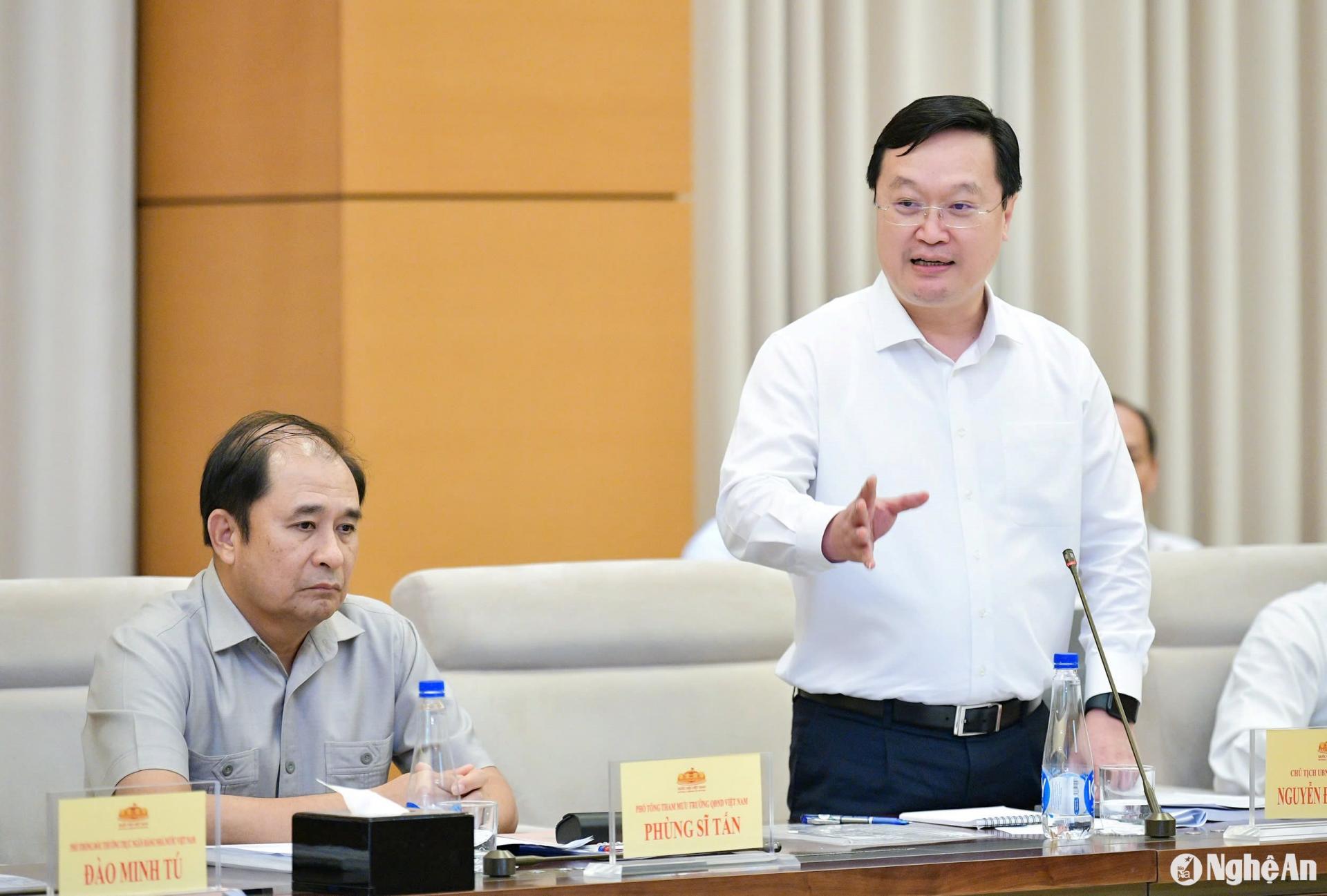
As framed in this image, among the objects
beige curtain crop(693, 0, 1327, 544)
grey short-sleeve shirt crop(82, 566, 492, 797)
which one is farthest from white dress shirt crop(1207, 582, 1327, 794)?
beige curtain crop(693, 0, 1327, 544)

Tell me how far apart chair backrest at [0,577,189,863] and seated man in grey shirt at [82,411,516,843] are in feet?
1.13

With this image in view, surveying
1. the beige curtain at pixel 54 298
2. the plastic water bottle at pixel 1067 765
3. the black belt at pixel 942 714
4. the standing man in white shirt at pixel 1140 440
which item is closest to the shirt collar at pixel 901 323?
the black belt at pixel 942 714

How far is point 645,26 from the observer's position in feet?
11.7

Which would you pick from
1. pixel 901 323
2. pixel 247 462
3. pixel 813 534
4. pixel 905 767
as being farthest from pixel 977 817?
pixel 247 462

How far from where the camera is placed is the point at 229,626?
2.06m

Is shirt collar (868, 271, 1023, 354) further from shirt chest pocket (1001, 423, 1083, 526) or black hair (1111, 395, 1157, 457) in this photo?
black hair (1111, 395, 1157, 457)

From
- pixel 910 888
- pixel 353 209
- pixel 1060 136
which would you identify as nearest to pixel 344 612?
pixel 910 888

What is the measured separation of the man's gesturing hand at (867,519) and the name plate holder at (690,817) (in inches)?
14.3

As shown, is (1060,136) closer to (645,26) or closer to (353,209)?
(645,26)

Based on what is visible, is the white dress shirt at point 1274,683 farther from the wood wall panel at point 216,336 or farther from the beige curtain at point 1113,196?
the wood wall panel at point 216,336

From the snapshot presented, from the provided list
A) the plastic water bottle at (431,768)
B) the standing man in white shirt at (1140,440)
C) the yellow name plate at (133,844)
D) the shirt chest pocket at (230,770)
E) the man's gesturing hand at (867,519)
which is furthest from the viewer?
the standing man in white shirt at (1140,440)

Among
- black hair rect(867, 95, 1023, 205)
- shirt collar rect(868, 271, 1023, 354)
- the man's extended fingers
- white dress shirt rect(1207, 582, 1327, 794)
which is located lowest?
white dress shirt rect(1207, 582, 1327, 794)

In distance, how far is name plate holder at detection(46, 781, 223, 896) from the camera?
4.40 ft

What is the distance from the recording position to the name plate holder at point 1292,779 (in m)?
1.73
